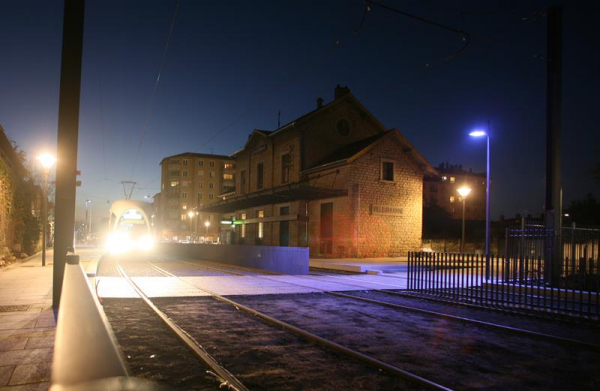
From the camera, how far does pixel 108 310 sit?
941cm

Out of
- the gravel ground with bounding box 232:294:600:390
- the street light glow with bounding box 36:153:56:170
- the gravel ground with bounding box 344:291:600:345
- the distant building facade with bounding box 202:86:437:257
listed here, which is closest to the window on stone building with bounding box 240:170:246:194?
the distant building facade with bounding box 202:86:437:257

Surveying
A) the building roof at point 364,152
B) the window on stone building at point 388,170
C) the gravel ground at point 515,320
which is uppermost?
the building roof at point 364,152

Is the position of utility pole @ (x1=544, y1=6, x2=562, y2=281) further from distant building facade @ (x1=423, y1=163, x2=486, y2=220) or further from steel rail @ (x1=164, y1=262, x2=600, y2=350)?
distant building facade @ (x1=423, y1=163, x2=486, y2=220)

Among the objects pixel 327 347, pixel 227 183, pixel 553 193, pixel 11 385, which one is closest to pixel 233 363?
pixel 327 347

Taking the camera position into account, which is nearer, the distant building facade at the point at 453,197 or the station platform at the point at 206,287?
the station platform at the point at 206,287

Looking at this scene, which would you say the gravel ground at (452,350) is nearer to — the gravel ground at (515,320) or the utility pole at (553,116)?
the gravel ground at (515,320)

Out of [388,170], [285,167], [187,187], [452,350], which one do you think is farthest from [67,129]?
[187,187]

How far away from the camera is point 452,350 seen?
6.45 meters

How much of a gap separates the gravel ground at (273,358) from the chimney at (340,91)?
1220 inches

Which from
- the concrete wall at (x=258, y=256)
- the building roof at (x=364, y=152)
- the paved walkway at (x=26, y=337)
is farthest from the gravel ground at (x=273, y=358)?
the building roof at (x=364, y=152)

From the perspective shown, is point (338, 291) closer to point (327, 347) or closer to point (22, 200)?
point (327, 347)

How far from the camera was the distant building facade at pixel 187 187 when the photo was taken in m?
106

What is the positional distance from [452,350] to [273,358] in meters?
2.55

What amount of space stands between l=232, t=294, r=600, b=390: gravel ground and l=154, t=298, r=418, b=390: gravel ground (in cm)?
56
